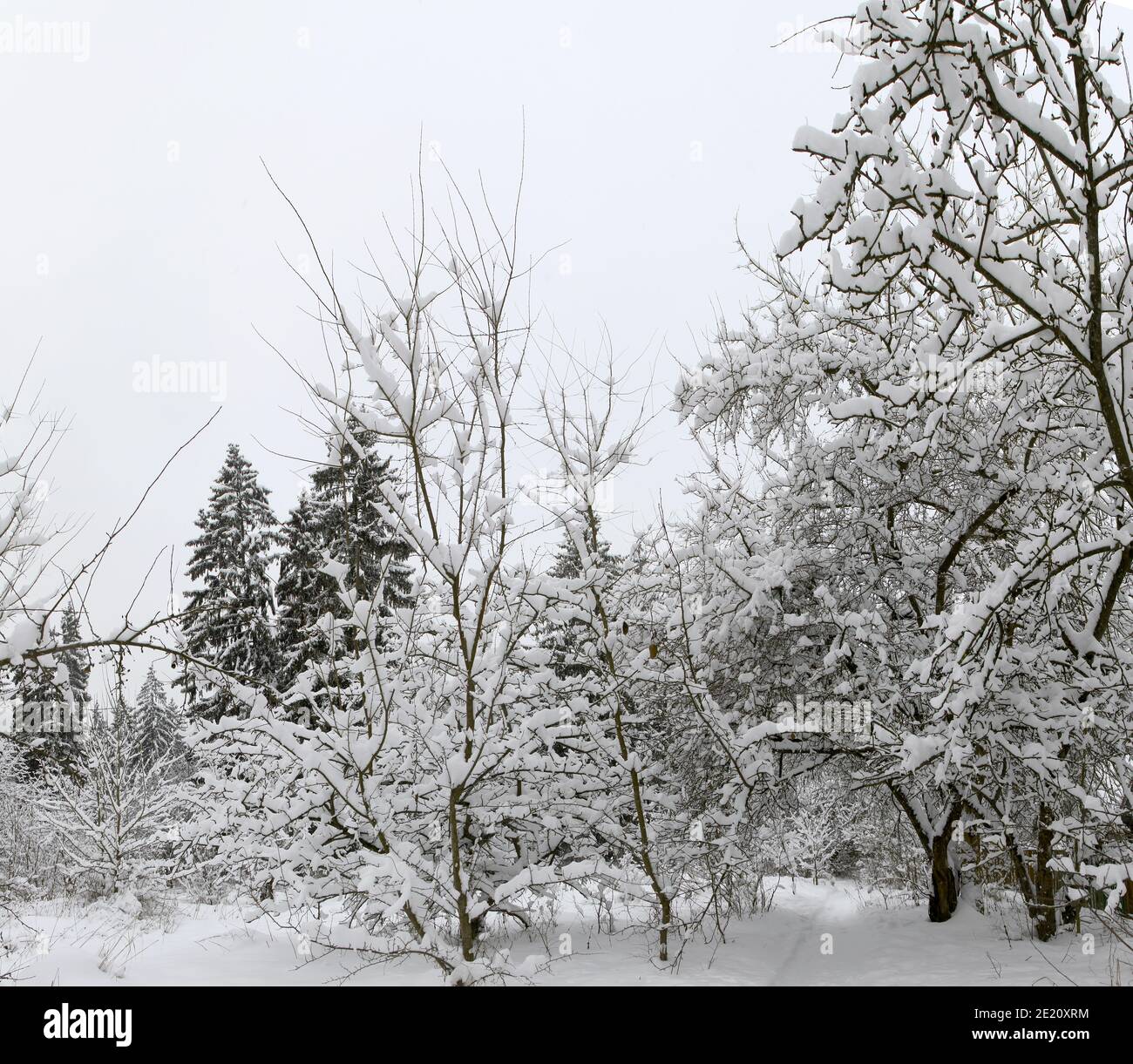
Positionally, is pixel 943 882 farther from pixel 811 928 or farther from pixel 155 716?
pixel 155 716

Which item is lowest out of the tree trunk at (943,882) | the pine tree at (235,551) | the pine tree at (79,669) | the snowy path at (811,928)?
the snowy path at (811,928)

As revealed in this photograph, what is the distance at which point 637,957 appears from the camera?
6664 mm

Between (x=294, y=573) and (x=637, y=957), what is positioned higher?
(x=294, y=573)

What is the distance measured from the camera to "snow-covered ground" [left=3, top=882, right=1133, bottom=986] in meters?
5.70

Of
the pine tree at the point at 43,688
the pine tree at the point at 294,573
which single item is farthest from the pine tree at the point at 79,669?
the pine tree at the point at 294,573

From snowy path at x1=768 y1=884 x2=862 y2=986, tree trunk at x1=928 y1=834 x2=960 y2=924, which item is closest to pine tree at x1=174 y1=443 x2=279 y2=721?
snowy path at x1=768 y1=884 x2=862 y2=986

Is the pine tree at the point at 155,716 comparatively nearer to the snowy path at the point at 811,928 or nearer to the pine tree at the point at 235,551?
the pine tree at the point at 235,551

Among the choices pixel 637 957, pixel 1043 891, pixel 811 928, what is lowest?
pixel 811 928

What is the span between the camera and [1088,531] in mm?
5438

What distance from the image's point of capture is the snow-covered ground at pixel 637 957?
18.7 feet

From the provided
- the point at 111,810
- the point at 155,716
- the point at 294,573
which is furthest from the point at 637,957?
the point at 155,716

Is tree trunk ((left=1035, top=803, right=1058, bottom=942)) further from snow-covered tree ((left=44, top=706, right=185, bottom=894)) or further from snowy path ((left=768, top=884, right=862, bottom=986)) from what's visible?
snow-covered tree ((left=44, top=706, right=185, bottom=894))

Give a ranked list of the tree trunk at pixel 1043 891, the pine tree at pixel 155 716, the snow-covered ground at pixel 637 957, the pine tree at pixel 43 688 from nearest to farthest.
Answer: the pine tree at pixel 43 688, the snow-covered ground at pixel 637 957, the tree trunk at pixel 1043 891, the pine tree at pixel 155 716
